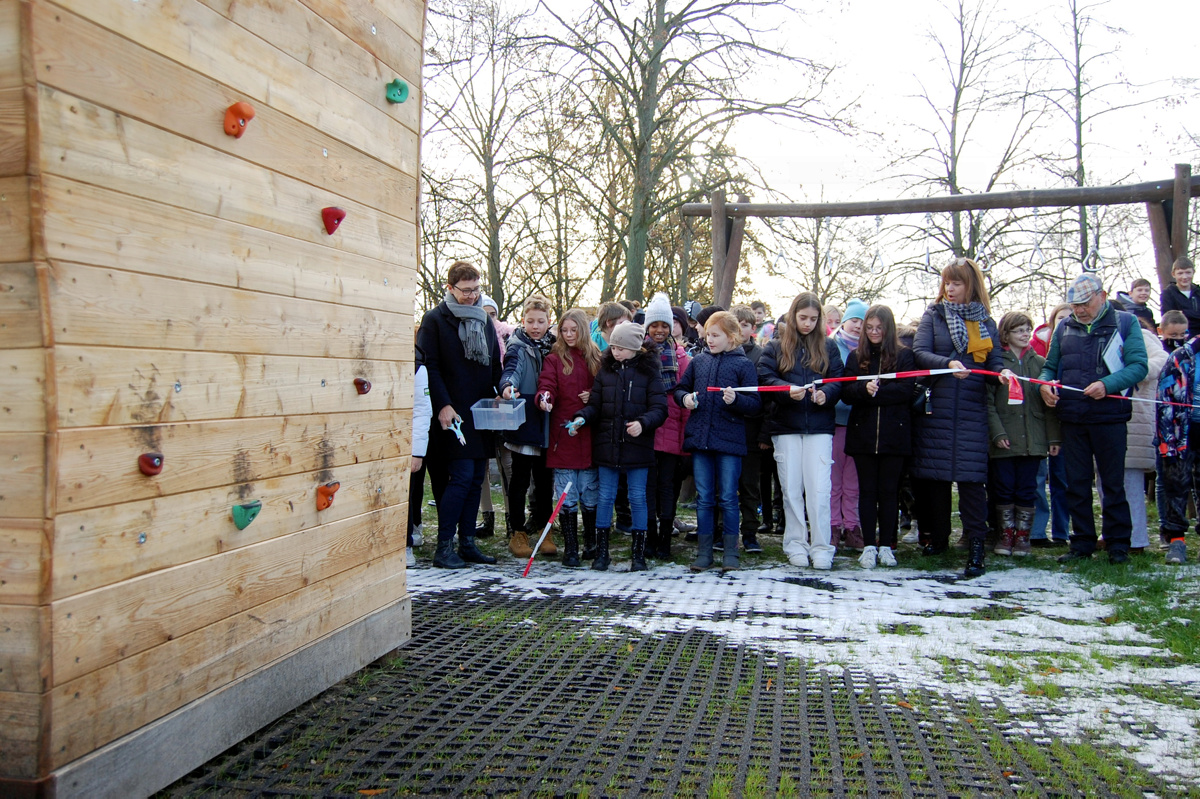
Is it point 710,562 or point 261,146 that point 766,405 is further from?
point 261,146

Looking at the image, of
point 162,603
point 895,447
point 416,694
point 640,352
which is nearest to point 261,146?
point 162,603

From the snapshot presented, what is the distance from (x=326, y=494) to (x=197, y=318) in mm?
965

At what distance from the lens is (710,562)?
645 centimetres

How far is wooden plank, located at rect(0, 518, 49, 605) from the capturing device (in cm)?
220

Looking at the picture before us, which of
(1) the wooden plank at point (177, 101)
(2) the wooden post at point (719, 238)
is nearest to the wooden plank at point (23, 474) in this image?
(1) the wooden plank at point (177, 101)

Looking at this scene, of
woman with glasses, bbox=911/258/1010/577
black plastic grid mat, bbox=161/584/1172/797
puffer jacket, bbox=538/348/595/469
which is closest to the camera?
black plastic grid mat, bbox=161/584/1172/797

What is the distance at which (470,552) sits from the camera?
21.2ft

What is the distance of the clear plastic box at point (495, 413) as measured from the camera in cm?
629

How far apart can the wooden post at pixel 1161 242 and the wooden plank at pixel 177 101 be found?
9.10 metres

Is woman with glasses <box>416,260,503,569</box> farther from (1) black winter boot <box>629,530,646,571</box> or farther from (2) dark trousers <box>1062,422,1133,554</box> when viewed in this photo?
(2) dark trousers <box>1062,422,1133,554</box>

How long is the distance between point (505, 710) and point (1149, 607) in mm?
3887

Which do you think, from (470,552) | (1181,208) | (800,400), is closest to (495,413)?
(470,552)

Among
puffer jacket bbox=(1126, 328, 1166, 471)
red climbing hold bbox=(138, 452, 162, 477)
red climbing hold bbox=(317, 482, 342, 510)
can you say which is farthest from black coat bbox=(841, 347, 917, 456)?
red climbing hold bbox=(138, 452, 162, 477)

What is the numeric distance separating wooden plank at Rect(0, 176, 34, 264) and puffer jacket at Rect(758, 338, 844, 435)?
203 inches
